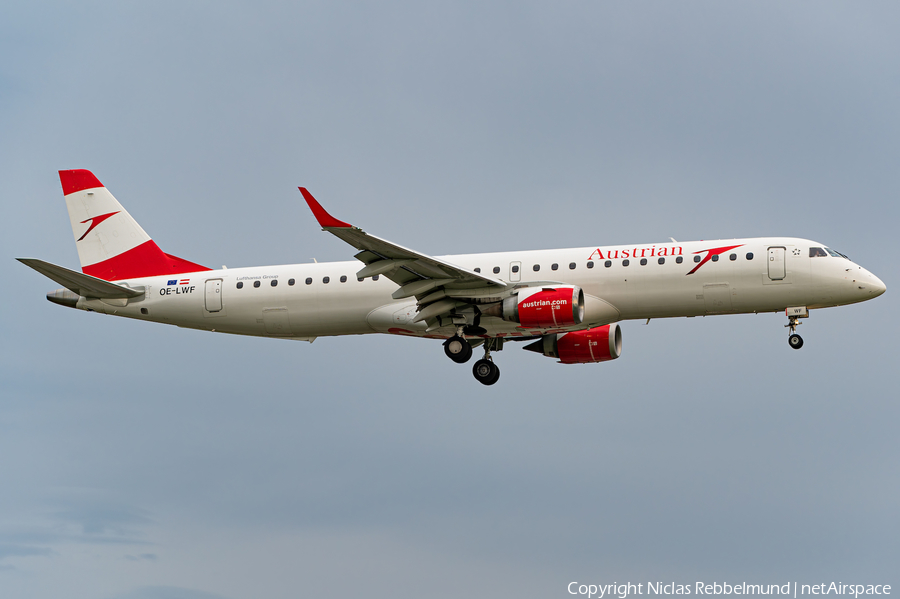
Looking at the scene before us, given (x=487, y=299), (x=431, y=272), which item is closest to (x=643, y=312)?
(x=487, y=299)

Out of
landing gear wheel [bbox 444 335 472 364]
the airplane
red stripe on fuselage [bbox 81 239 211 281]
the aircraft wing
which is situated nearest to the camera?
the aircraft wing

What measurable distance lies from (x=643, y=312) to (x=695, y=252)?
285cm

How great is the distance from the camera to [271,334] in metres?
38.5

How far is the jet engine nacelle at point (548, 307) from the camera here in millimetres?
33375

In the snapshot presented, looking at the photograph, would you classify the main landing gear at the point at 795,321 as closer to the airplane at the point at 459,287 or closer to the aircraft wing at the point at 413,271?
the airplane at the point at 459,287

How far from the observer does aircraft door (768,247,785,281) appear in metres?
33.7

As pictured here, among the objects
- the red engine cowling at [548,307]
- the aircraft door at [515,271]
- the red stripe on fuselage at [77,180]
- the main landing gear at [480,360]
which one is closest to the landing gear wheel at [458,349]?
the main landing gear at [480,360]

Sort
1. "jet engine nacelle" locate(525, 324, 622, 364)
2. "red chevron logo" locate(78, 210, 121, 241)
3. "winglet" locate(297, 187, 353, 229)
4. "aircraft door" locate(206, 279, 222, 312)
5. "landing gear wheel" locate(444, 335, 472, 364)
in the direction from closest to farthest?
"winglet" locate(297, 187, 353, 229), "landing gear wheel" locate(444, 335, 472, 364), "aircraft door" locate(206, 279, 222, 312), "jet engine nacelle" locate(525, 324, 622, 364), "red chevron logo" locate(78, 210, 121, 241)

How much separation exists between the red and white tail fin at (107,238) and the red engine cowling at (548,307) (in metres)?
14.3

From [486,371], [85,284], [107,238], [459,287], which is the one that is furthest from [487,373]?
[107,238]

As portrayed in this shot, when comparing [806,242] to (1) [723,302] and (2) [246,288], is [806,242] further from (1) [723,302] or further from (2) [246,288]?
(2) [246,288]

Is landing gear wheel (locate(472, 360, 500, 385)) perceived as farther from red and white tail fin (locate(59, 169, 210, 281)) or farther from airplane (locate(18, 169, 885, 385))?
red and white tail fin (locate(59, 169, 210, 281))

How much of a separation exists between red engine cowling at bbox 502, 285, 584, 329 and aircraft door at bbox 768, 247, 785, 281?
674 cm

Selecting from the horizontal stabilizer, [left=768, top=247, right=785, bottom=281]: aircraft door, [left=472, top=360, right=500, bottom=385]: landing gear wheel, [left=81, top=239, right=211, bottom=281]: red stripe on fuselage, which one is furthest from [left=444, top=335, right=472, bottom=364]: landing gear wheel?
the horizontal stabilizer
